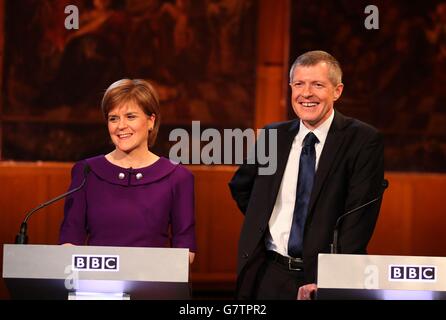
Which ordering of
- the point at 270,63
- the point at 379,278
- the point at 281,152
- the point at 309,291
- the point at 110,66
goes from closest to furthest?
the point at 379,278
the point at 309,291
the point at 281,152
the point at 110,66
the point at 270,63

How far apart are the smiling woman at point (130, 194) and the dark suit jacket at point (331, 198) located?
0.81 ft

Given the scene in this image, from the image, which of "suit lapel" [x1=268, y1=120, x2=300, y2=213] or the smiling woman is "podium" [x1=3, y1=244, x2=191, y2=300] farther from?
"suit lapel" [x1=268, y1=120, x2=300, y2=213]

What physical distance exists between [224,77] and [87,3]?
1.18 metres

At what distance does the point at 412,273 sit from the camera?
2.49 metres

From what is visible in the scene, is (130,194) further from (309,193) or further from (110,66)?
(110,66)

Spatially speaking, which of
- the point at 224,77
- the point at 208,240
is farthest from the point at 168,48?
the point at 208,240

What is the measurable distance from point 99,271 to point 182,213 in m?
0.75

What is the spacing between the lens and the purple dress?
3.13 metres

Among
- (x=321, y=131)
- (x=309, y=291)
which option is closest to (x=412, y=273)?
(x=309, y=291)

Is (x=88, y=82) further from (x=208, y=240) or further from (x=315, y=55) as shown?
(x=315, y=55)

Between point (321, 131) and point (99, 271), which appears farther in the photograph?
point (321, 131)

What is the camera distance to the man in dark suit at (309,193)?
3.07 meters

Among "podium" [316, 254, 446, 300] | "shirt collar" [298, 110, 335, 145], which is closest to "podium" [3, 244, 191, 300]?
"podium" [316, 254, 446, 300]

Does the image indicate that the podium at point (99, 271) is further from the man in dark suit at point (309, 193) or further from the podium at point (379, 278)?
the man in dark suit at point (309, 193)
